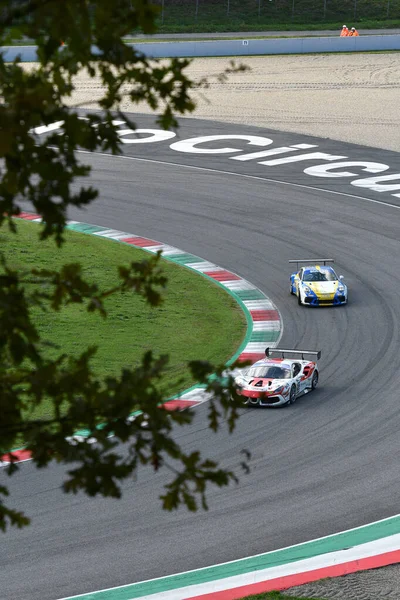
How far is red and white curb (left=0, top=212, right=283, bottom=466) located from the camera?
81.5 ft

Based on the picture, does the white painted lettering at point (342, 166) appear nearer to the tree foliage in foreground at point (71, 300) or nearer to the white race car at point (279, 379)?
the white race car at point (279, 379)

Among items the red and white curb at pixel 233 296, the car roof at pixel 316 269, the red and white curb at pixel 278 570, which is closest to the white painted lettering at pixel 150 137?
the red and white curb at pixel 233 296

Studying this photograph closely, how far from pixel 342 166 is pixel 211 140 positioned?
7244mm

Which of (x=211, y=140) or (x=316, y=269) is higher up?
(x=211, y=140)

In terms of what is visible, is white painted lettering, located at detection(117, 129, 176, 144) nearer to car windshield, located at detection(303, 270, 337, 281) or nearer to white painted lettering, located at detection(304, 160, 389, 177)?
white painted lettering, located at detection(304, 160, 389, 177)

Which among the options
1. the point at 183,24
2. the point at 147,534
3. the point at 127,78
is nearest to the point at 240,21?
the point at 183,24

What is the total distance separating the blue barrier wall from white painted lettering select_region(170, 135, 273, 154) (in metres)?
13.7

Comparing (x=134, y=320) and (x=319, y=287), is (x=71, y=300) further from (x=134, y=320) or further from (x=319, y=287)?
(x=319, y=287)

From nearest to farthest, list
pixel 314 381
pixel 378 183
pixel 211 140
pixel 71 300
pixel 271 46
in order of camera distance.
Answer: pixel 71 300
pixel 314 381
pixel 378 183
pixel 211 140
pixel 271 46

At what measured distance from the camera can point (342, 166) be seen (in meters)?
45.5

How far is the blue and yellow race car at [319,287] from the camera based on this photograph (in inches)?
1161

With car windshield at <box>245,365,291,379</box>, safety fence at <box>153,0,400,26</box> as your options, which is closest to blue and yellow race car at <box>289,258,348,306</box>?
car windshield at <box>245,365,291,379</box>

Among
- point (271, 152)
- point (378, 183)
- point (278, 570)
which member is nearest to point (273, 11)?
point (271, 152)

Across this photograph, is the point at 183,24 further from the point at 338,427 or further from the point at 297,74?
the point at 338,427
